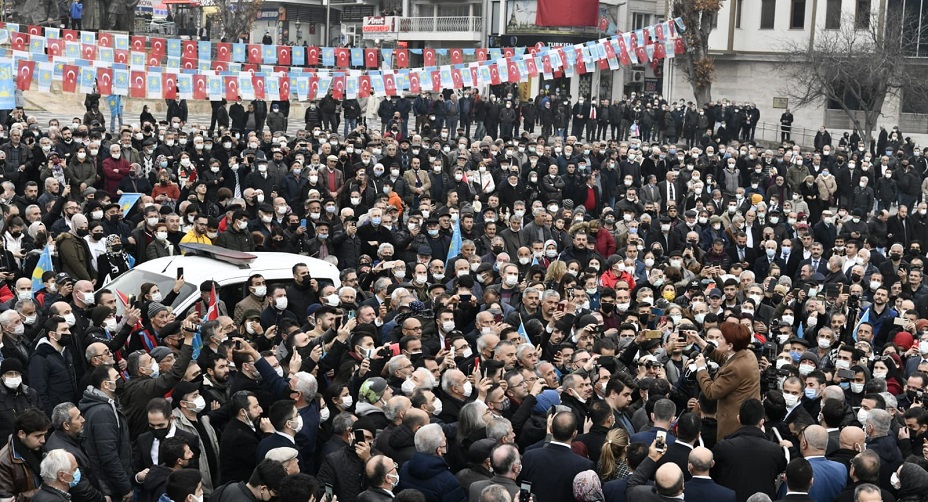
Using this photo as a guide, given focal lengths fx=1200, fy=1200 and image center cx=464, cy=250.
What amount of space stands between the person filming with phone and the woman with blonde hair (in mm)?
1145

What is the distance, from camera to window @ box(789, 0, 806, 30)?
44.2 meters

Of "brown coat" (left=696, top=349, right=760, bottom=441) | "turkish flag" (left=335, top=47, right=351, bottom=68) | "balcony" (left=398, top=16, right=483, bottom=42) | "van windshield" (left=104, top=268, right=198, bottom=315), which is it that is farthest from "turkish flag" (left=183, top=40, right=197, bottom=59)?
"balcony" (left=398, top=16, right=483, bottom=42)

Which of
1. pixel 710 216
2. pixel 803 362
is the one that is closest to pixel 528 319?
pixel 803 362

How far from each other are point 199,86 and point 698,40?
81.4 feet

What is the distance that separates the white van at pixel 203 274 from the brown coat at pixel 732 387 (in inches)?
215

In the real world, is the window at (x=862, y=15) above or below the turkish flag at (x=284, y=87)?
above

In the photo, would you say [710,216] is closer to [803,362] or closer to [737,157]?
[737,157]

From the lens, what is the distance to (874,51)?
127ft

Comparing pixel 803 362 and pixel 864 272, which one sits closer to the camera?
pixel 803 362

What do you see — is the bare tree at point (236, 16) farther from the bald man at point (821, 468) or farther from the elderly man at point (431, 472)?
the bald man at point (821, 468)

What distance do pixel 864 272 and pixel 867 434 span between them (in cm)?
789

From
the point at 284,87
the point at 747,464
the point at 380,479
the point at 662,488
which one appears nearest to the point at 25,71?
the point at 284,87

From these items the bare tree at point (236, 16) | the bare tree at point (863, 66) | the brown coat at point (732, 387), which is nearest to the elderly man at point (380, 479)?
the brown coat at point (732, 387)

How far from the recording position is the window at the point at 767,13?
148 ft
